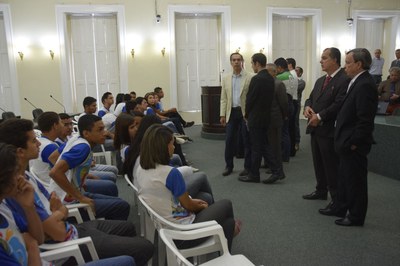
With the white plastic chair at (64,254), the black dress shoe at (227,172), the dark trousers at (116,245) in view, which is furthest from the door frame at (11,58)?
the white plastic chair at (64,254)

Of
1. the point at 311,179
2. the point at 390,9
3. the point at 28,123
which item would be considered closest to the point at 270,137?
the point at 311,179

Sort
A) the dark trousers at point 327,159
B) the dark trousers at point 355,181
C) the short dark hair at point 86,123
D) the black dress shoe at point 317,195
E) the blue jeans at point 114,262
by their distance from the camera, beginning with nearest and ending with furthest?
1. the blue jeans at point 114,262
2. the short dark hair at point 86,123
3. the dark trousers at point 355,181
4. the dark trousers at point 327,159
5. the black dress shoe at point 317,195

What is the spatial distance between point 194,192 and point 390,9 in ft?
36.5

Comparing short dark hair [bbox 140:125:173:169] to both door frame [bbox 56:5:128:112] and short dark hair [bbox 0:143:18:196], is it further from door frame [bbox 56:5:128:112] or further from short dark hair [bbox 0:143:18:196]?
door frame [bbox 56:5:128:112]

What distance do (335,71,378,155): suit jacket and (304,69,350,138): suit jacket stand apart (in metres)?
0.24

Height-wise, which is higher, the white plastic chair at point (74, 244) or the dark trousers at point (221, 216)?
the white plastic chair at point (74, 244)

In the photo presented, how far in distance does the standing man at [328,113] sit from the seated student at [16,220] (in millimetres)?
2326

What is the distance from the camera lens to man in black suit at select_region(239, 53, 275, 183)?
4.12 metres

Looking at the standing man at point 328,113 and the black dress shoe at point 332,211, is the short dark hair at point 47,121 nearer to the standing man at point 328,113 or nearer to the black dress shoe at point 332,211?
the standing man at point 328,113

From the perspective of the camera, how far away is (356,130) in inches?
112

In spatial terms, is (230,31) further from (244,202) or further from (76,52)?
(244,202)

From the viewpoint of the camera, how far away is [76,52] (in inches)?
387

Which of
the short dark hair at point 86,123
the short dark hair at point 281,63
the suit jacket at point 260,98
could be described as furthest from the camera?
the short dark hair at point 281,63

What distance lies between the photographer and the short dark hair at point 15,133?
1869 mm
